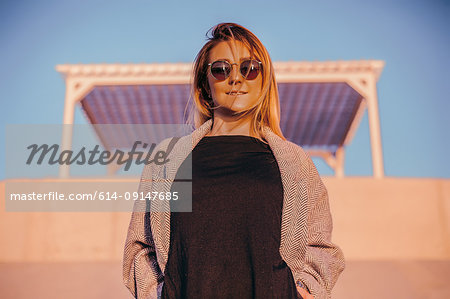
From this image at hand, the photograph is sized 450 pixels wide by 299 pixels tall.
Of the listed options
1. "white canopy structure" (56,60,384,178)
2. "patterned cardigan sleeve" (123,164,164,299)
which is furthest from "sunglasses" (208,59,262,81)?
"white canopy structure" (56,60,384,178)

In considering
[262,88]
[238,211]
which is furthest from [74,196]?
[238,211]

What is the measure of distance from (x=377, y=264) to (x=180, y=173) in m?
2.74

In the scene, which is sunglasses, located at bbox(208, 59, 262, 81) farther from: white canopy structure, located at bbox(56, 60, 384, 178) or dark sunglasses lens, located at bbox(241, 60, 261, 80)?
white canopy structure, located at bbox(56, 60, 384, 178)

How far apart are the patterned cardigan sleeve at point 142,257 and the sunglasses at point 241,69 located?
0.39 metres

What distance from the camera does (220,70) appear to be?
1.43 m

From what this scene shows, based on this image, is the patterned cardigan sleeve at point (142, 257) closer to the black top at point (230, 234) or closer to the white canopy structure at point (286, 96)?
the black top at point (230, 234)

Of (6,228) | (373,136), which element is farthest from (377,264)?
(373,136)

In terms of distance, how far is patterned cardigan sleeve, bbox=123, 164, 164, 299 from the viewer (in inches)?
49.7

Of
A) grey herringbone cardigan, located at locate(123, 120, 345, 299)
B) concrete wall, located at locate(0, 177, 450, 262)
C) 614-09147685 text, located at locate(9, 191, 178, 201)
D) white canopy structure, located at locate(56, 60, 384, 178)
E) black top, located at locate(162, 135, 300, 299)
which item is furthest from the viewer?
white canopy structure, located at locate(56, 60, 384, 178)

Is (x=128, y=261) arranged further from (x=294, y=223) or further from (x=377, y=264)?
(x=377, y=264)

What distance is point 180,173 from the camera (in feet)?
4.43

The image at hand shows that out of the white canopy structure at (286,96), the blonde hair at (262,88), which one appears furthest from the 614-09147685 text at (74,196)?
the white canopy structure at (286,96)

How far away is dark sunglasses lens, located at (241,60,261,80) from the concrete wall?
264 centimetres

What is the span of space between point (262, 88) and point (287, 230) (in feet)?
1.64
